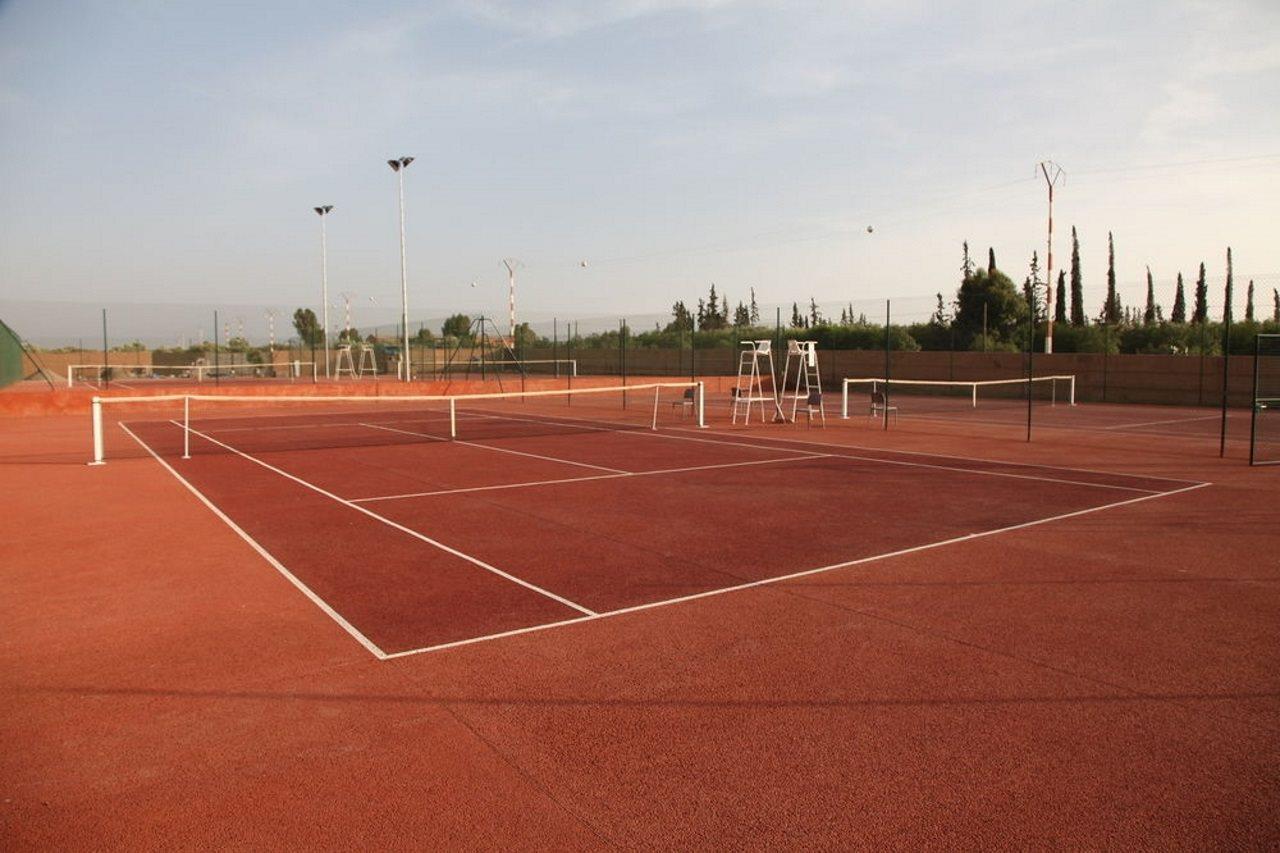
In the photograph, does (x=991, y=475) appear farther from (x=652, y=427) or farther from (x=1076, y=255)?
(x=1076, y=255)

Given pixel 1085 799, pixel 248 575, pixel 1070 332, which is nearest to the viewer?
pixel 1085 799

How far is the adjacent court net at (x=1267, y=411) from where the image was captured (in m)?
15.1

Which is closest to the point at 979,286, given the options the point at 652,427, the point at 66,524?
A: the point at 652,427

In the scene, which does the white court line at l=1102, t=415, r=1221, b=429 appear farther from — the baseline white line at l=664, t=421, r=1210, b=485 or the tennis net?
the tennis net

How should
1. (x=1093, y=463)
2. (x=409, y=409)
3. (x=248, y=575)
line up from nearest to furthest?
(x=248, y=575)
(x=1093, y=463)
(x=409, y=409)

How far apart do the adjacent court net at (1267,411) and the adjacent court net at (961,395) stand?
4977 millimetres

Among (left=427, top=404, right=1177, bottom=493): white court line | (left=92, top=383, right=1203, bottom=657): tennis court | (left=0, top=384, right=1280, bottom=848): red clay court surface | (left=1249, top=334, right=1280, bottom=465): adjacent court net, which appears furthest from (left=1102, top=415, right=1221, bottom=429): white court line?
(left=0, top=384, right=1280, bottom=848): red clay court surface

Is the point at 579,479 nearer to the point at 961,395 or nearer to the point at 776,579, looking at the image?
the point at 776,579

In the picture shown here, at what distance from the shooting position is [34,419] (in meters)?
24.6

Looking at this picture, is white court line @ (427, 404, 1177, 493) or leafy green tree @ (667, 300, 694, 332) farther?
leafy green tree @ (667, 300, 694, 332)

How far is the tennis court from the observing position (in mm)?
6730

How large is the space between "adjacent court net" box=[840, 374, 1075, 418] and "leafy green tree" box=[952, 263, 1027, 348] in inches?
208

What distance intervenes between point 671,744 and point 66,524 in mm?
8081

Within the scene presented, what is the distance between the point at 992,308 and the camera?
132 feet
